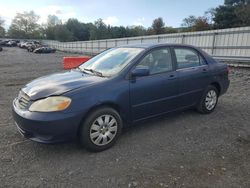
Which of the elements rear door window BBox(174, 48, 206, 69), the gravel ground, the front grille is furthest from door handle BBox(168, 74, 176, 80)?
the front grille


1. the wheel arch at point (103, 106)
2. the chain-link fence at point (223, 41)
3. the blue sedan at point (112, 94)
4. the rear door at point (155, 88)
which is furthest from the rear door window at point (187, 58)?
the chain-link fence at point (223, 41)

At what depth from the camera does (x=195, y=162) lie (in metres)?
3.42

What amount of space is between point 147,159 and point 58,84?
174cm

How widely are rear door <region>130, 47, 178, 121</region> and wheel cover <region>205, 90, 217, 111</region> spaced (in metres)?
1.05

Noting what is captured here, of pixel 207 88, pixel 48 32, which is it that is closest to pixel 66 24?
pixel 48 32

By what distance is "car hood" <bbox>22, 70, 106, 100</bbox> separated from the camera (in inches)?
138

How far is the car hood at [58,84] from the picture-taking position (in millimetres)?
3502

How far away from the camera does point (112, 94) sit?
3705 millimetres

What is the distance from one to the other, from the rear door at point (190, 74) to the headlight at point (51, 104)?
7.55ft

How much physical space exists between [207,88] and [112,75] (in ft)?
7.86

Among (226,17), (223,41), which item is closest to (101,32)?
(226,17)

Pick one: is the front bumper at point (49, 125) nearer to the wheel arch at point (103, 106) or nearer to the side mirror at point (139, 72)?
the wheel arch at point (103, 106)

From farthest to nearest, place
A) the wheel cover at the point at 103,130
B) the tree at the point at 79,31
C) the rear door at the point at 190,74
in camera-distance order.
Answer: the tree at the point at 79,31 < the rear door at the point at 190,74 < the wheel cover at the point at 103,130

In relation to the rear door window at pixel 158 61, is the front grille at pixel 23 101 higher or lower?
lower
